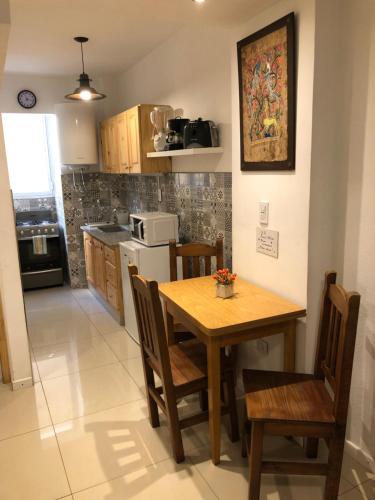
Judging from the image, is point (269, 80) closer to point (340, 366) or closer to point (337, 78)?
point (337, 78)

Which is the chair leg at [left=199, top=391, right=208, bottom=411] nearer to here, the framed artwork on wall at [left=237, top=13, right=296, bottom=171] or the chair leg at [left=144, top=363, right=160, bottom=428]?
the chair leg at [left=144, top=363, right=160, bottom=428]

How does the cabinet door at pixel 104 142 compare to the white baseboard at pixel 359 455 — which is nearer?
the white baseboard at pixel 359 455

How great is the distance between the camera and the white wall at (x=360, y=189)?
1.76 m

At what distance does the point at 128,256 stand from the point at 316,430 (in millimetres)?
2294

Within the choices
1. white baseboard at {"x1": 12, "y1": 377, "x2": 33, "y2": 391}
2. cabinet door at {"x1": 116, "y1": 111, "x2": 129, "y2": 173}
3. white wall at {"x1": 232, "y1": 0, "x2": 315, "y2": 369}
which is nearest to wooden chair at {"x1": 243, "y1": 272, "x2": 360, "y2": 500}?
white wall at {"x1": 232, "y1": 0, "x2": 315, "y2": 369}

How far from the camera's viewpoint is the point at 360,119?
181 centimetres

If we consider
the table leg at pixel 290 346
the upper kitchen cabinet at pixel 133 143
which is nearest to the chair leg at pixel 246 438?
the table leg at pixel 290 346

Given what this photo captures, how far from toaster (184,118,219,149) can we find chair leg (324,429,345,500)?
207 cm

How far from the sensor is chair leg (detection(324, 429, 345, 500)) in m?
1.62

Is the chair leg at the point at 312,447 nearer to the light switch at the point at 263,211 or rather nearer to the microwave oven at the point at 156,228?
the light switch at the point at 263,211

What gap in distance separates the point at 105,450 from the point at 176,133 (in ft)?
7.70

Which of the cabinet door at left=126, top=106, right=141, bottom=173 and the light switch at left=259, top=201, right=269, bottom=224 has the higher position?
the cabinet door at left=126, top=106, right=141, bottom=173

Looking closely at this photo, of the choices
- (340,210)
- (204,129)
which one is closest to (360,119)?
(340,210)

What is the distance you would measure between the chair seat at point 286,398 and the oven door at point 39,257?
3.91 m
